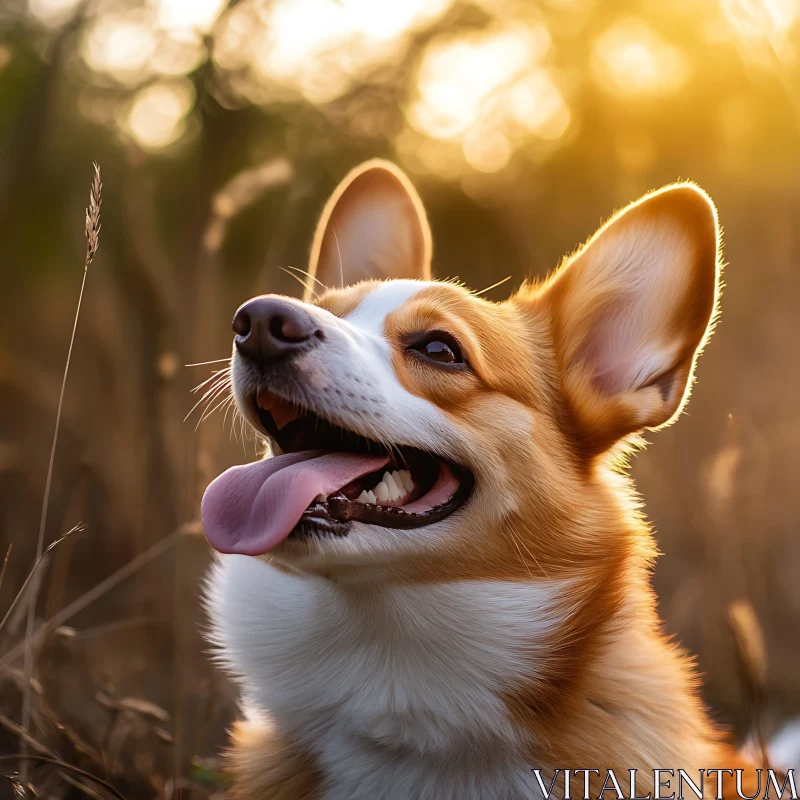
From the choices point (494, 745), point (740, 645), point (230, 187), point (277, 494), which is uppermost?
point (230, 187)

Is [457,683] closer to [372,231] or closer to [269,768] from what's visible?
[269,768]

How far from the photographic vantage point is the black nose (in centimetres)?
222

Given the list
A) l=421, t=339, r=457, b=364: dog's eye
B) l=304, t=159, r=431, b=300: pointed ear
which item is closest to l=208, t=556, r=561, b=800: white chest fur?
l=421, t=339, r=457, b=364: dog's eye

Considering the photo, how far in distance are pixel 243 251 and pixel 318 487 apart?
12.3 ft

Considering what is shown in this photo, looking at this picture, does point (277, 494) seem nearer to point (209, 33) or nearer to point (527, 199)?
point (209, 33)

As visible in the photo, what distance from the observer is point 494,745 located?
2320 millimetres

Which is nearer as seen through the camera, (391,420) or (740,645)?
(740,645)

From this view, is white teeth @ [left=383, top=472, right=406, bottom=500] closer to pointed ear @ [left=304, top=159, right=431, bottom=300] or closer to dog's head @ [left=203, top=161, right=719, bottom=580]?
dog's head @ [left=203, top=161, right=719, bottom=580]

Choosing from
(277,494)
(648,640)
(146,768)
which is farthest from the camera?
(146,768)

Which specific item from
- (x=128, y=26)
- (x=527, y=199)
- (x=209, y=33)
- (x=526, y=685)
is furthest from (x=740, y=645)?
(x=527, y=199)

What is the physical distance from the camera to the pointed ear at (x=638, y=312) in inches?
103

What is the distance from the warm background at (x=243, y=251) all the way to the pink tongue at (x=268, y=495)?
70cm

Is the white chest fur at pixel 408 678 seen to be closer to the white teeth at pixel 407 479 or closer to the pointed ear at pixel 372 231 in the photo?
the white teeth at pixel 407 479

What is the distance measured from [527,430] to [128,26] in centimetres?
291
